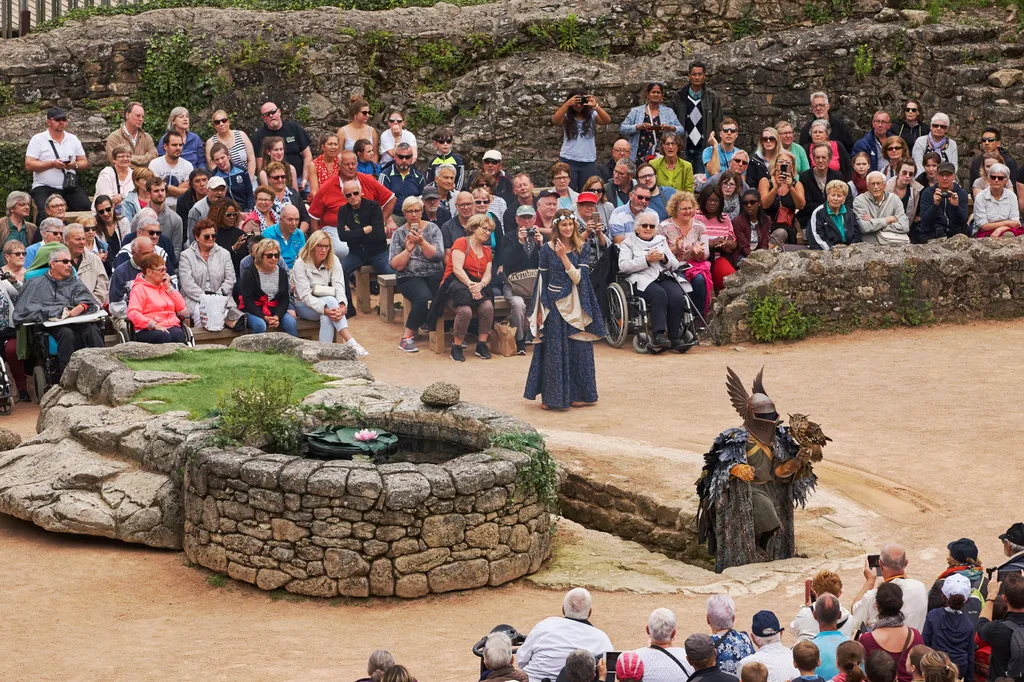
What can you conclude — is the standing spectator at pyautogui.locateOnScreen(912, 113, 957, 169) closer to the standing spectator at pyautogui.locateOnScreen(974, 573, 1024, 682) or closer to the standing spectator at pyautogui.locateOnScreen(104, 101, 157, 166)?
the standing spectator at pyautogui.locateOnScreen(104, 101, 157, 166)

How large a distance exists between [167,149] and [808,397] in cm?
772

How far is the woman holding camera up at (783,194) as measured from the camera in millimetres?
17375

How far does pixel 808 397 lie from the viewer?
46.0 ft

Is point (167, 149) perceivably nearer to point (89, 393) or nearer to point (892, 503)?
point (89, 393)

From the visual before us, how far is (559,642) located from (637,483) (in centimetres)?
449

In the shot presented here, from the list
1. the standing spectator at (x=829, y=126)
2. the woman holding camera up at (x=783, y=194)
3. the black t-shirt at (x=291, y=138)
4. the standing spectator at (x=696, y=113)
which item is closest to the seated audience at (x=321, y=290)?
the black t-shirt at (x=291, y=138)

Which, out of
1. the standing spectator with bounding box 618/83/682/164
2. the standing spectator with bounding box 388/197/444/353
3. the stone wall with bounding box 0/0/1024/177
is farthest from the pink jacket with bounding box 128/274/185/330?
the standing spectator with bounding box 618/83/682/164

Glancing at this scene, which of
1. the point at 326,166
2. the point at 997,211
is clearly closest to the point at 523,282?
the point at 326,166

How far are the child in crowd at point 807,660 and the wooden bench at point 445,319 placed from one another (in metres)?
9.48

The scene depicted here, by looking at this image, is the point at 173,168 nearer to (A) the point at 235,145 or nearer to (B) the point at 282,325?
(A) the point at 235,145

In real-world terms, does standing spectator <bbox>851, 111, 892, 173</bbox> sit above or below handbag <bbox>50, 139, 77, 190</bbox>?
above

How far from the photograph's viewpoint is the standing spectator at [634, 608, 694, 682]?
23.2ft

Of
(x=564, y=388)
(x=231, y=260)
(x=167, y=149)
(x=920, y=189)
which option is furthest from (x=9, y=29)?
(x=920, y=189)

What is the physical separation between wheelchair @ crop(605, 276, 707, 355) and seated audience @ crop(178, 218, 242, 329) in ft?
13.4
